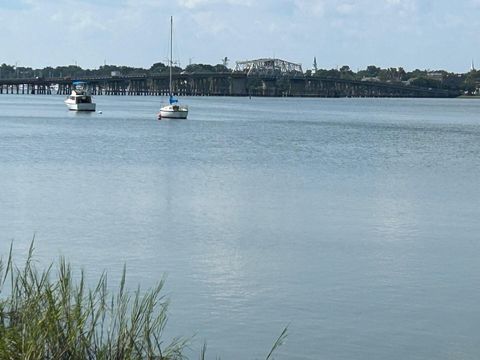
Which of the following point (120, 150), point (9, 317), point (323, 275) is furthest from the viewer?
point (120, 150)

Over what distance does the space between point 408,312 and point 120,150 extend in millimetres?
40309

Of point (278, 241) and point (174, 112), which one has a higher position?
point (278, 241)

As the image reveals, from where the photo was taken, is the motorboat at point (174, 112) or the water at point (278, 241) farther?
the motorboat at point (174, 112)

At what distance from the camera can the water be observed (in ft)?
53.2

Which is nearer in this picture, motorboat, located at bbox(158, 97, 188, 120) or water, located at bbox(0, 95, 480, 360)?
water, located at bbox(0, 95, 480, 360)

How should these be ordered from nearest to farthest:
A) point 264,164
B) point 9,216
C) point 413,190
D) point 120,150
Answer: point 9,216, point 413,190, point 264,164, point 120,150

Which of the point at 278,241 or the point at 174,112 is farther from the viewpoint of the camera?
the point at 174,112

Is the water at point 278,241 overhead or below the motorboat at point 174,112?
overhead

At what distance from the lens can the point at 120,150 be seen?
56.4m

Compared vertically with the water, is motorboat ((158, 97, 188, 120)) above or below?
below

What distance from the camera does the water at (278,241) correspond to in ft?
53.2

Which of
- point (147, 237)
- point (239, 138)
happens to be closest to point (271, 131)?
point (239, 138)

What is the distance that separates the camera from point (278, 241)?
2378 centimetres

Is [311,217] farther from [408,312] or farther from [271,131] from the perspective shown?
[271,131]
